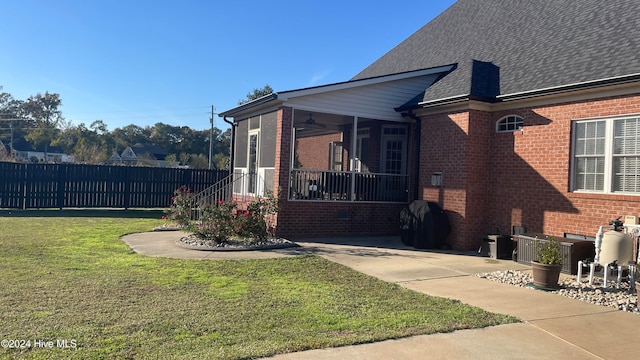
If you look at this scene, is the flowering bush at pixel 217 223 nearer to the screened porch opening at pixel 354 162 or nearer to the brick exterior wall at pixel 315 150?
the screened porch opening at pixel 354 162

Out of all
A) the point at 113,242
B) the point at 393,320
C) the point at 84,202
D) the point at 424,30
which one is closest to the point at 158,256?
the point at 113,242

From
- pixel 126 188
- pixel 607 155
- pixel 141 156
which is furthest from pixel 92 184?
pixel 141 156

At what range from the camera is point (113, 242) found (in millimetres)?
10203

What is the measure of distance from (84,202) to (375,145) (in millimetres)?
11852

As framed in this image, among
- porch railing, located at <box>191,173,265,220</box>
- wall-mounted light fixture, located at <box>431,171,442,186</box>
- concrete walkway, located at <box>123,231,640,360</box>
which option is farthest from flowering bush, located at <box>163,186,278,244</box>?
wall-mounted light fixture, located at <box>431,171,442,186</box>

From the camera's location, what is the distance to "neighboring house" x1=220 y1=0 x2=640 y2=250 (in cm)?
886

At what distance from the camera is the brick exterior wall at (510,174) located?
30.0 ft

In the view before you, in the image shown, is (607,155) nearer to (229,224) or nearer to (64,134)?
(229,224)

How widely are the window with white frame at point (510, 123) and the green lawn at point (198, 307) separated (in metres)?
5.62

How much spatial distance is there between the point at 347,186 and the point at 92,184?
37.2ft

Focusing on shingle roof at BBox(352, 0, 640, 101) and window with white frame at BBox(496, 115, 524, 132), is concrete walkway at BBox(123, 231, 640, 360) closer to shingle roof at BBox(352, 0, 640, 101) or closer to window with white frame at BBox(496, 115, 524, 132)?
window with white frame at BBox(496, 115, 524, 132)

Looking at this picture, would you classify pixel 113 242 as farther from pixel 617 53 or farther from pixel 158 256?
pixel 617 53

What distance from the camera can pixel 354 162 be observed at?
1223 cm

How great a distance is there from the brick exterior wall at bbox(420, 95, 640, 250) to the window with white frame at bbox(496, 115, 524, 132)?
0.38 ft
